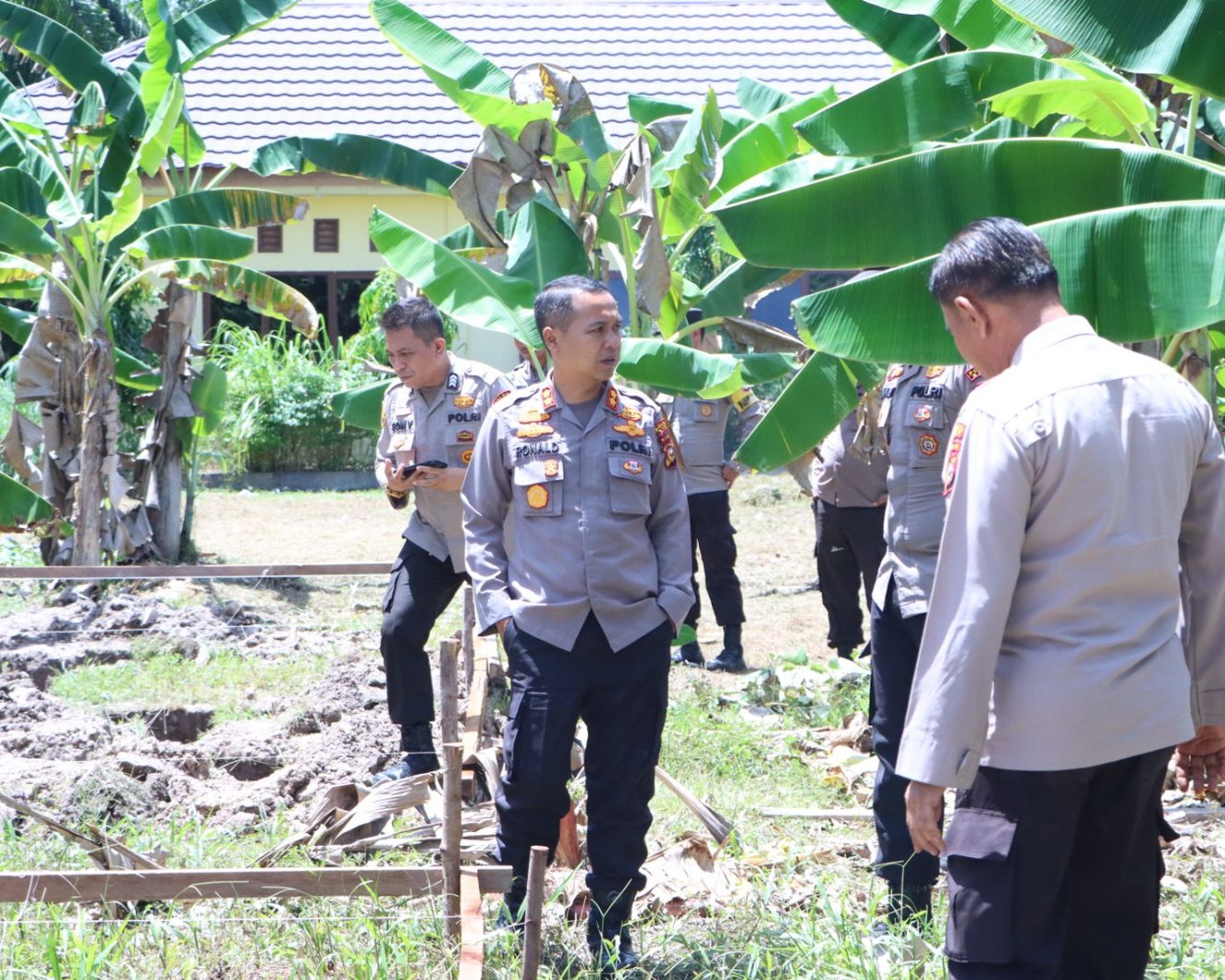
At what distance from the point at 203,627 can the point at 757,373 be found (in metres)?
4.18

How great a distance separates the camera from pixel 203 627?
356 inches

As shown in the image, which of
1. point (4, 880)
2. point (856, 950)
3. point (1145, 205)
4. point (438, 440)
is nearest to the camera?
point (4, 880)

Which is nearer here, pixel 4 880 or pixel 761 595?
pixel 4 880

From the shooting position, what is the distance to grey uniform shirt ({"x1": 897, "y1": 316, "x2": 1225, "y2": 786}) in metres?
2.80

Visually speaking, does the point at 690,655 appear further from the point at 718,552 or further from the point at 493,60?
the point at 493,60

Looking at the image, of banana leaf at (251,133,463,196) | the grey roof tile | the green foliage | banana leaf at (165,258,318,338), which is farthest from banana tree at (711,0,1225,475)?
the grey roof tile

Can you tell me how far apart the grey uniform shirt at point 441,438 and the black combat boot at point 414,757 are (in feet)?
2.38

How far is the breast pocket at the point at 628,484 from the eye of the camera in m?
4.08

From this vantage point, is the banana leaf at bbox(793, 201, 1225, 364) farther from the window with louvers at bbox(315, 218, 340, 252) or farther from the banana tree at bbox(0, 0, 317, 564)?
the window with louvers at bbox(315, 218, 340, 252)

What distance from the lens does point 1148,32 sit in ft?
14.5

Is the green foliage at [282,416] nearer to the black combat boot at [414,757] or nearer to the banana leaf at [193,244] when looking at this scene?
the banana leaf at [193,244]

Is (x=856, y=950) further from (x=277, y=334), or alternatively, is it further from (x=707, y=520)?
(x=277, y=334)

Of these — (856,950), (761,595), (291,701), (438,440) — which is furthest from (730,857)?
(761,595)

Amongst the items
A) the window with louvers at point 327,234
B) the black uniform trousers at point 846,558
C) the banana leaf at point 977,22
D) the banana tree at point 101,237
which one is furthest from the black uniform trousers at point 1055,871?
the window with louvers at point 327,234
